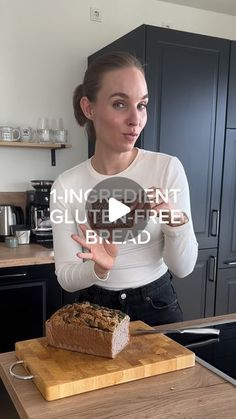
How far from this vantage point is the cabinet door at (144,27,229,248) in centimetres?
205

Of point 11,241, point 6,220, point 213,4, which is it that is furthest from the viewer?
point 213,4

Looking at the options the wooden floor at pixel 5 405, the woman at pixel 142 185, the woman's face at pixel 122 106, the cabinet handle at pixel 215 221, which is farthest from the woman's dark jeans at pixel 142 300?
the cabinet handle at pixel 215 221

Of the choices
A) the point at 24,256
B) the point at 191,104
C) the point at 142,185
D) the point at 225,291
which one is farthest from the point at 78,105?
the point at 225,291

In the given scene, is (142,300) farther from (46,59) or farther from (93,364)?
(46,59)

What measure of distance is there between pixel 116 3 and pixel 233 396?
2.46 meters

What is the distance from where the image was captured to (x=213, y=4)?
266 centimetres

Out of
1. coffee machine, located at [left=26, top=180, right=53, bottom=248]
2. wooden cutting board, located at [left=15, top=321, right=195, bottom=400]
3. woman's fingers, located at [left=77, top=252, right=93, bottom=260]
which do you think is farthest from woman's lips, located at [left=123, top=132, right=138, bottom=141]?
coffee machine, located at [left=26, top=180, right=53, bottom=248]

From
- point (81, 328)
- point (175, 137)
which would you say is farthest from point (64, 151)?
point (81, 328)

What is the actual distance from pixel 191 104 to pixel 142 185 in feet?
4.07

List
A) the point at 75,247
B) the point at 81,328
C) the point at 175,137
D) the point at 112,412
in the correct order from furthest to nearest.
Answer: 1. the point at 175,137
2. the point at 75,247
3. the point at 81,328
4. the point at 112,412

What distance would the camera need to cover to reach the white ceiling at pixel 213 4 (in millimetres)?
2625

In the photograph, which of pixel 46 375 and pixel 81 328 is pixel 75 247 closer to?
pixel 81 328

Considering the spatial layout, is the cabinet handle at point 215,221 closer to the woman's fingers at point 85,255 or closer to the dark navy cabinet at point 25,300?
the dark navy cabinet at point 25,300

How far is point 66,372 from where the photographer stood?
28.9 inches
